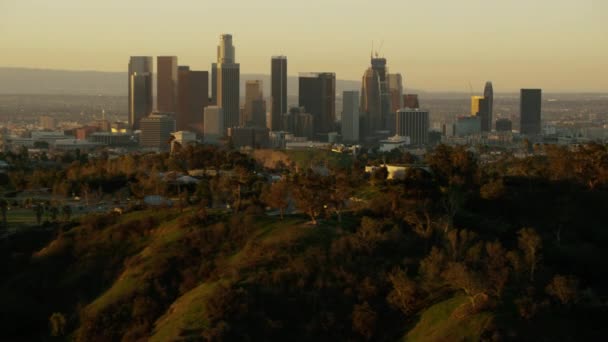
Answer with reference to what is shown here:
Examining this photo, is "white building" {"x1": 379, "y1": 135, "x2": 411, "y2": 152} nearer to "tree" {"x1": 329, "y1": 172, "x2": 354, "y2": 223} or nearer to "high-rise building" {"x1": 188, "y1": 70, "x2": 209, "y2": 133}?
"high-rise building" {"x1": 188, "y1": 70, "x2": 209, "y2": 133}

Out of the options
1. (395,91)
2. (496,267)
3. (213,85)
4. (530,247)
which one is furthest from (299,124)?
(496,267)

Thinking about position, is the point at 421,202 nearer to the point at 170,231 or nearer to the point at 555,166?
the point at 170,231

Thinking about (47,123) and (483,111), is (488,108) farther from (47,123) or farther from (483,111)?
(47,123)

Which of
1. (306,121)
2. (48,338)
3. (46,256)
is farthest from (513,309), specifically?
(306,121)

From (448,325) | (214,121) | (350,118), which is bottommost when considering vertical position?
(214,121)

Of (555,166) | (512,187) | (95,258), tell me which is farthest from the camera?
(555,166)

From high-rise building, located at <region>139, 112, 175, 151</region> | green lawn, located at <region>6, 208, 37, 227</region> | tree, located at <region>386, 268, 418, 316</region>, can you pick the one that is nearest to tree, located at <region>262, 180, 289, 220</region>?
tree, located at <region>386, 268, 418, 316</region>
